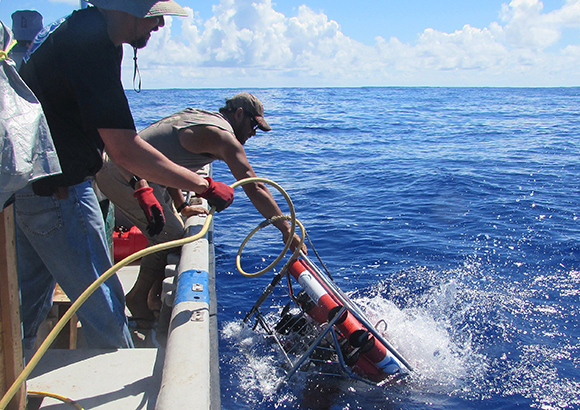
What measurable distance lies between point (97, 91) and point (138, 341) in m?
2.31

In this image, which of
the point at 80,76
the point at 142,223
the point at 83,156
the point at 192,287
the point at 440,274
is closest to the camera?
the point at 80,76

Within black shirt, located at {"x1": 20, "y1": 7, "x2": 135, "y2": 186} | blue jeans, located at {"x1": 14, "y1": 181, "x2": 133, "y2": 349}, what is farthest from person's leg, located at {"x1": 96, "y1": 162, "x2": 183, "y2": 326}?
black shirt, located at {"x1": 20, "y1": 7, "x2": 135, "y2": 186}

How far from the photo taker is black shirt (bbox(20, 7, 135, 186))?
1962 millimetres

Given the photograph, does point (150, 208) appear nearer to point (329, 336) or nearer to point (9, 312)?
point (9, 312)

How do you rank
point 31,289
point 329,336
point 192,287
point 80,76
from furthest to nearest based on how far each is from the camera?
point 329,336, point 192,287, point 31,289, point 80,76

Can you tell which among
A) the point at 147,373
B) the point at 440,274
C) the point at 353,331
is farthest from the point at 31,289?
the point at 440,274

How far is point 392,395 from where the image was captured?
4074 mm

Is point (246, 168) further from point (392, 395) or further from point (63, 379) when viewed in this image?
point (392, 395)

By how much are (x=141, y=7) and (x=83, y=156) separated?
724 mm

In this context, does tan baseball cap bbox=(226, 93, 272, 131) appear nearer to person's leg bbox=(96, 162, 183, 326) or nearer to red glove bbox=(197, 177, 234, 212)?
person's leg bbox=(96, 162, 183, 326)

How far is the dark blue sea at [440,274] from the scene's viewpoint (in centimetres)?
418

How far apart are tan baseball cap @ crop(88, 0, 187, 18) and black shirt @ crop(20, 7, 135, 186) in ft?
0.24

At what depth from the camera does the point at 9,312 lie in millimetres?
1682

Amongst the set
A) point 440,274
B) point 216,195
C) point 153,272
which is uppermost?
point 216,195
